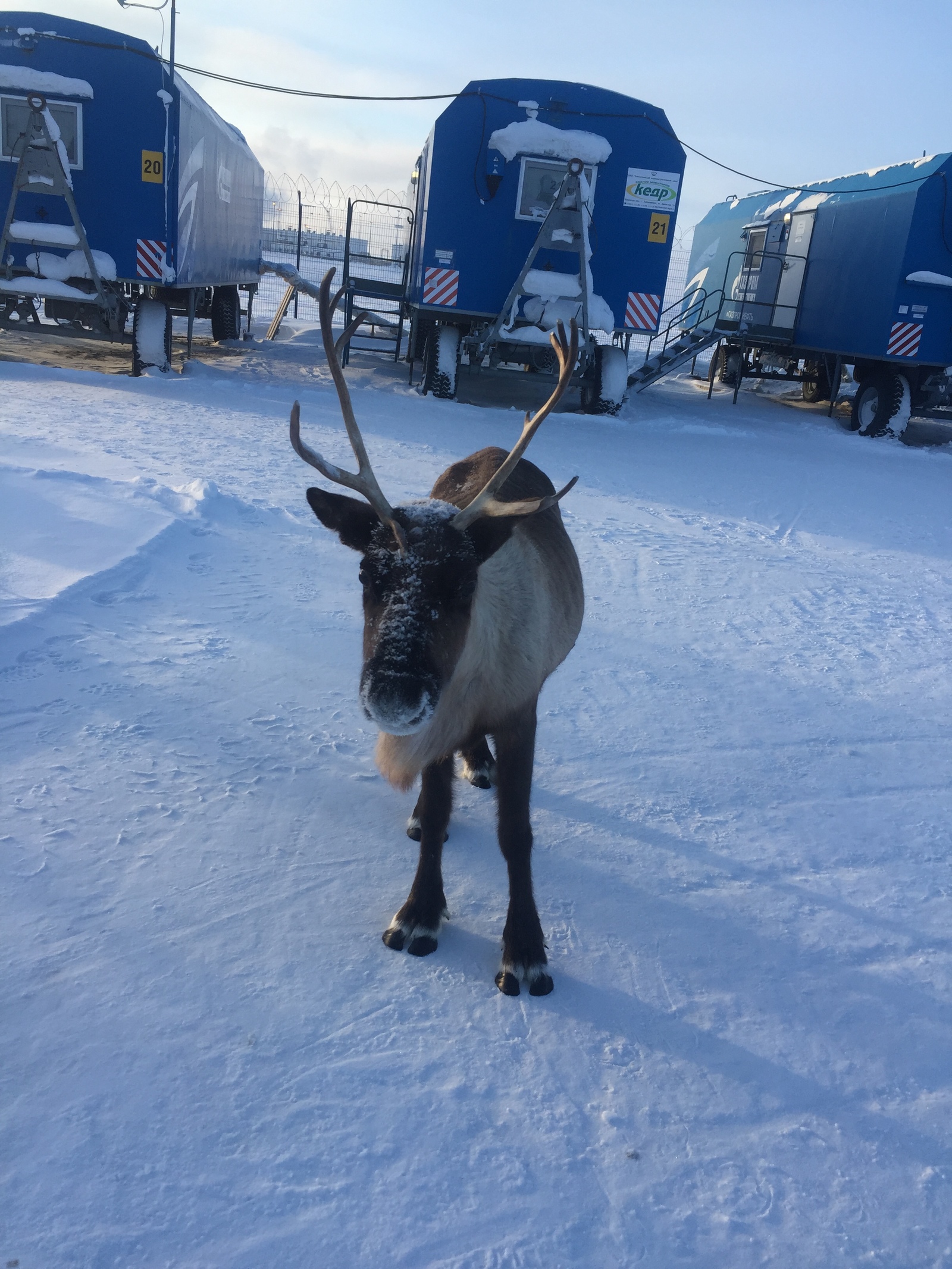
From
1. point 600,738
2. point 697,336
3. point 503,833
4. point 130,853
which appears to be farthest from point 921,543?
point 697,336

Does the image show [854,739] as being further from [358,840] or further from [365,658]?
[365,658]

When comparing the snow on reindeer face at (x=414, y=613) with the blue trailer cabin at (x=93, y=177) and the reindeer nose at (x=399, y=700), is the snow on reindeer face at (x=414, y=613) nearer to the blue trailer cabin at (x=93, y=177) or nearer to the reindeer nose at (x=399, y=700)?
the reindeer nose at (x=399, y=700)

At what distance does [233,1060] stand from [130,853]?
90 centimetres

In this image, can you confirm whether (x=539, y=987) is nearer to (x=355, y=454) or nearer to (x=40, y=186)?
(x=355, y=454)

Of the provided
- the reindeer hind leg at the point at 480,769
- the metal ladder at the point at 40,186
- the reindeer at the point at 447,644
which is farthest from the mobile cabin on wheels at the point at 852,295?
the reindeer at the point at 447,644

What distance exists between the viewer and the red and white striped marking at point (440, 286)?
11922 millimetres

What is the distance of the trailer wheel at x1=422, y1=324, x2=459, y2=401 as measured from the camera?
12.3 meters

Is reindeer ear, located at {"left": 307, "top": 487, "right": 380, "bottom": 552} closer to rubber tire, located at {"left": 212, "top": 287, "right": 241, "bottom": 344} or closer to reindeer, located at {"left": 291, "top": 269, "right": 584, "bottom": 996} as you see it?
reindeer, located at {"left": 291, "top": 269, "right": 584, "bottom": 996}

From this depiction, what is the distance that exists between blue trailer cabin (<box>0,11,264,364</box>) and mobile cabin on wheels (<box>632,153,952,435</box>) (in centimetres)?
741

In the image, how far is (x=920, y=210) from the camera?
1231 cm

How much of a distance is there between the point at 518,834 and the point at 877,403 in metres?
13.1

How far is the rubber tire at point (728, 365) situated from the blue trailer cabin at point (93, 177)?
10.2 meters

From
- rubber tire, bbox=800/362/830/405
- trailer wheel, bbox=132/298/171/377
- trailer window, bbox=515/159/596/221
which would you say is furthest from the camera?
rubber tire, bbox=800/362/830/405

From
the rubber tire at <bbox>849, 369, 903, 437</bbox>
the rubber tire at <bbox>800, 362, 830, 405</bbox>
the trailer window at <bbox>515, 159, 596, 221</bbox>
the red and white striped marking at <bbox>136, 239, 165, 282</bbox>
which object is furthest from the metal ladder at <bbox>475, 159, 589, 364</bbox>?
the rubber tire at <bbox>800, 362, 830, 405</bbox>
